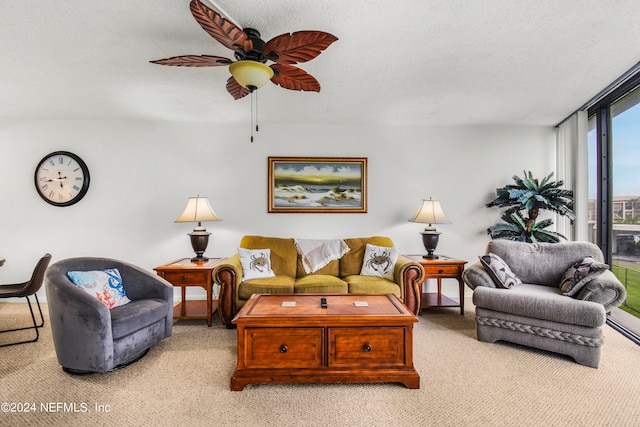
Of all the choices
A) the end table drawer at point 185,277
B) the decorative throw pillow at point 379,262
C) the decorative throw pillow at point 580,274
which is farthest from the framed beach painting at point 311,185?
the decorative throw pillow at point 580,274

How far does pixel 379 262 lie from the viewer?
3.63 m

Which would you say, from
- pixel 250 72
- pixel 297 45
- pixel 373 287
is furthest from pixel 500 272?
pixel 250 72

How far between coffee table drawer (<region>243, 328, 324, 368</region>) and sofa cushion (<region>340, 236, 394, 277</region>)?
1.67 metres

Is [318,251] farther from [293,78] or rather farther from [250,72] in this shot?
[250,72]

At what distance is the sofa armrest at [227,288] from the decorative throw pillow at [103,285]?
804 mm

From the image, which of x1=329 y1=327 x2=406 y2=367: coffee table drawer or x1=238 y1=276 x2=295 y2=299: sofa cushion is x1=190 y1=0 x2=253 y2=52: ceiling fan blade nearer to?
x1=329 y1=327 x2=406 y2=367: coffee table drawer

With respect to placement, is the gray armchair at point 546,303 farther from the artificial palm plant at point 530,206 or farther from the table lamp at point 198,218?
the table lamp at point 198,218

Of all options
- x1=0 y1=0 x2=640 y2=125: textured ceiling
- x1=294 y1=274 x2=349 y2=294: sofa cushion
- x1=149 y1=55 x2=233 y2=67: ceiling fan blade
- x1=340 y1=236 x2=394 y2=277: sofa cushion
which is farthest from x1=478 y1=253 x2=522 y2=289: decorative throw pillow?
x1=149 y1=55 x2=233 y2=67: ceiling fan blade

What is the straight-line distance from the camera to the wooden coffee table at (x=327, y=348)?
82.0 inches

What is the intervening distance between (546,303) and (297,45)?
269 cm

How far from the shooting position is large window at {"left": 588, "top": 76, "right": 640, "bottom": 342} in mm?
3143

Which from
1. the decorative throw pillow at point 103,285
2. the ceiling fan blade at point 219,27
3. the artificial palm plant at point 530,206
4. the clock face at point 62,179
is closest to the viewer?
the ceiling fan blade at point 219,27

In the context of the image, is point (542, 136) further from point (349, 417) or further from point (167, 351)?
point (167, 351)

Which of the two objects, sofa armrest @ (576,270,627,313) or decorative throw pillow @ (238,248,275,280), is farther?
decorative throw pillow @ (238,248,275,280)
